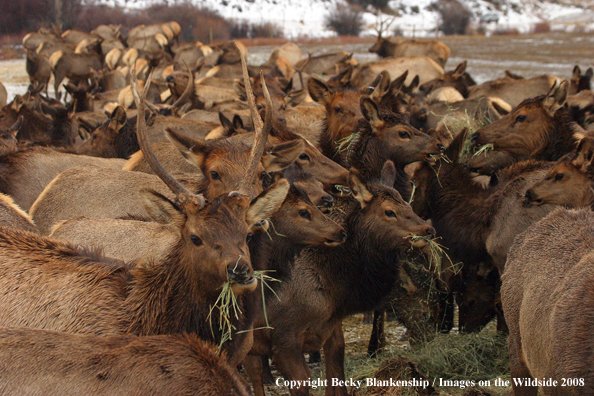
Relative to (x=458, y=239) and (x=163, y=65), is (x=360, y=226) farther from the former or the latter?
Answer: (x=163, y=65)

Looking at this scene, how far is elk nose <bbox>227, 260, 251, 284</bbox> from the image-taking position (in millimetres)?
3344

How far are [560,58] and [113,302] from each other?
25.2 meters

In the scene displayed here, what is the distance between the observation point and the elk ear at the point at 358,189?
5.24 m

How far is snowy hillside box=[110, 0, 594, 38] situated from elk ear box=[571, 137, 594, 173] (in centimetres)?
3707

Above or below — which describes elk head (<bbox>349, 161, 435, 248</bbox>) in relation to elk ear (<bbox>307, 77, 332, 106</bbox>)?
below

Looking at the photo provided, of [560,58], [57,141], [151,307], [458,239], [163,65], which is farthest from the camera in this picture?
[560,58]

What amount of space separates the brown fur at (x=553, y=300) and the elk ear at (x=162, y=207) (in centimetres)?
212

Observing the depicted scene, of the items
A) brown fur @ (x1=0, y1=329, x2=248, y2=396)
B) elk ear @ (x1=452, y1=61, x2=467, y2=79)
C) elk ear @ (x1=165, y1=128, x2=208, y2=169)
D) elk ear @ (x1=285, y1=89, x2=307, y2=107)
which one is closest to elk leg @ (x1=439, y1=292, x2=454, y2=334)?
elk ear @ (x1=165, y1=128, x2=208, y2=169)

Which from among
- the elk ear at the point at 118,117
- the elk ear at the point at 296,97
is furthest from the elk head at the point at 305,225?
the elk ear at the point at 296,97

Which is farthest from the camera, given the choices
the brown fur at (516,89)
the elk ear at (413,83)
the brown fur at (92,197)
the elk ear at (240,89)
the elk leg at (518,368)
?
the elk ear at (413,83)

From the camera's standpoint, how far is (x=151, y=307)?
12.0ft

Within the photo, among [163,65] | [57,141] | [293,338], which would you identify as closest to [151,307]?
[293,338]

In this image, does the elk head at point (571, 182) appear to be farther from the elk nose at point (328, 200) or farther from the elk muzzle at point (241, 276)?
the elk muzzle at point (241, 276)

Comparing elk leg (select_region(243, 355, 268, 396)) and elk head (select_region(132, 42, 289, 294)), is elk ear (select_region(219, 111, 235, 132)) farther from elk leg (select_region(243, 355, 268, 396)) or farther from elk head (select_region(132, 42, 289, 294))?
elk head (select_region(132, 42, 289, 294))
